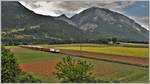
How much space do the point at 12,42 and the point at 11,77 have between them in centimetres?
32

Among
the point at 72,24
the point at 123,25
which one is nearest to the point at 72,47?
the point at 72,24

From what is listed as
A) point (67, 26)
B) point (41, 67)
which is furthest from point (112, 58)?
point (41, 67)

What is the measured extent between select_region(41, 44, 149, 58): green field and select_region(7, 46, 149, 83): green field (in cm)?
10

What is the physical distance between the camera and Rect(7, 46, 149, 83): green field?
4.44 m

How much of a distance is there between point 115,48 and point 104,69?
0.76ft

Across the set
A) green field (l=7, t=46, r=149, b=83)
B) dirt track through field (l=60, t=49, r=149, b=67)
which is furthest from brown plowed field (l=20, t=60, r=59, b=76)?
dirt track through field (l=60, t=49, r=149, b=67)

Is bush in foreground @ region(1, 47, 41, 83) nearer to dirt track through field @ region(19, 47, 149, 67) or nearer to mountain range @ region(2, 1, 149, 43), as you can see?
mountain range @ region(2, 1, 149, 43)

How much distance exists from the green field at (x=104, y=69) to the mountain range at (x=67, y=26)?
12cm

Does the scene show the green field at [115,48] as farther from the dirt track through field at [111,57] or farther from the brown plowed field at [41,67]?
the brown plowed field at [41,67]

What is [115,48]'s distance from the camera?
4531mm

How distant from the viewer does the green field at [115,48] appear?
446cm

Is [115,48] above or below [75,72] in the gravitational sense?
above

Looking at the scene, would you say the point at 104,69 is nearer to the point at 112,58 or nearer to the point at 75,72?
the point at 112,58

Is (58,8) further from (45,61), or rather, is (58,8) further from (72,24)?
(45,61)
